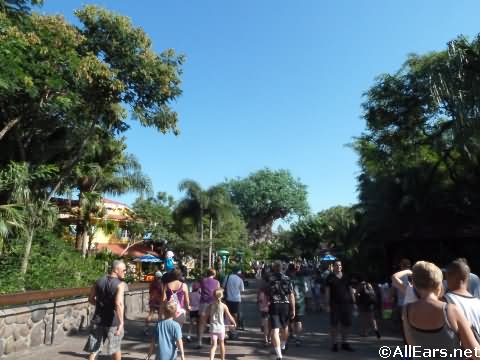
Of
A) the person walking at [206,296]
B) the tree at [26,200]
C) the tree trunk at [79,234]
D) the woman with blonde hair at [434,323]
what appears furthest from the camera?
the tree trunk at [79,234]

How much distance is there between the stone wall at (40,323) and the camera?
7242mm

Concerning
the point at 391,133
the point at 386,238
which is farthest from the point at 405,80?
the point at 386,238

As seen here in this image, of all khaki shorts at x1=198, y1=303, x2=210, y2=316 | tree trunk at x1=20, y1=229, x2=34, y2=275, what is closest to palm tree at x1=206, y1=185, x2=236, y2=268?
tree trunk at x1=20, y1=229, x2=34, y2=275

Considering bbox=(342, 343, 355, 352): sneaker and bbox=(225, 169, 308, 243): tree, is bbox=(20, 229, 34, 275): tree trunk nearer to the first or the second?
bbox=(342, 343, 355, 352): sneaker

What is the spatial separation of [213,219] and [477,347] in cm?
3290

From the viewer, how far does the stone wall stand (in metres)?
7.24

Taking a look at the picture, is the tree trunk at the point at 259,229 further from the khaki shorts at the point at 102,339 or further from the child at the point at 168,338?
the child at the point at 168,338

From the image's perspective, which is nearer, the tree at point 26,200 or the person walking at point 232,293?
the person walking at point 232,293

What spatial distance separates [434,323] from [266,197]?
2278 inches

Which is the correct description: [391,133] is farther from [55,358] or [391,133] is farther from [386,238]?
[55,358]

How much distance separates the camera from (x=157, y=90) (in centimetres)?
1485

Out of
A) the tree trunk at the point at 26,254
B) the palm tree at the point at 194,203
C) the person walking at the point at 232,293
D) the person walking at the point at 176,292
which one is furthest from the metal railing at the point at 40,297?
the palm tree at the point at 194,203

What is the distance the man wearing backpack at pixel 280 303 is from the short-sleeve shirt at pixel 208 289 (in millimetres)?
1618

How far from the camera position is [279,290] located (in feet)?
25.7
